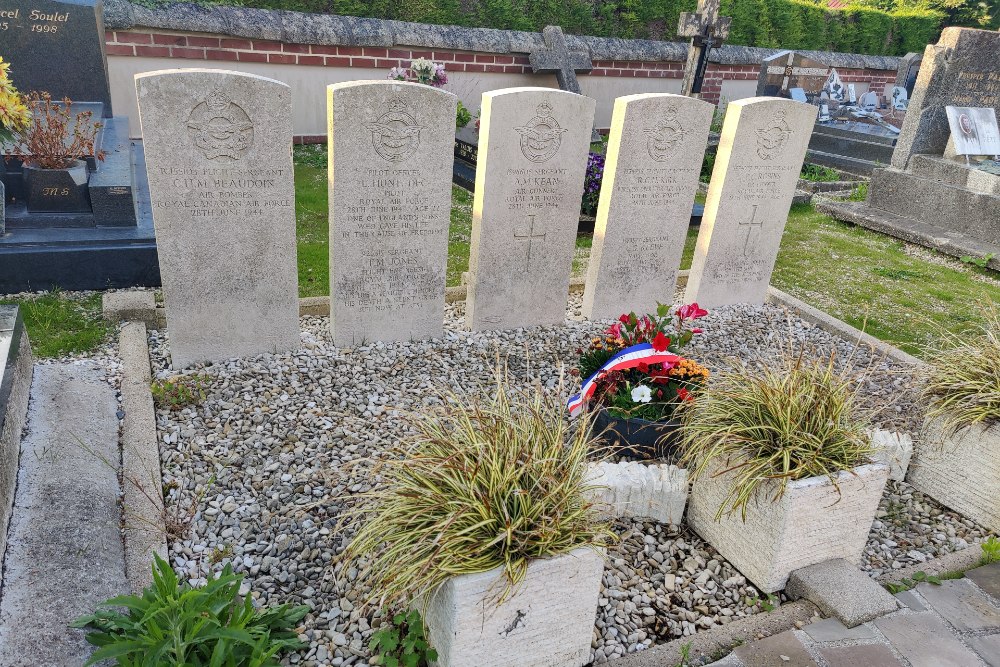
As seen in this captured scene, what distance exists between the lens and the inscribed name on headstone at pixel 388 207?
14.4ft

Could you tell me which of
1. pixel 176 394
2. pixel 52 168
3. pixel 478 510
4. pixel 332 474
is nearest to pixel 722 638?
pixel 478 510

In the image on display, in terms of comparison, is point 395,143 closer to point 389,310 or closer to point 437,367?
point 389,310

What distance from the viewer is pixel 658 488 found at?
3.38m

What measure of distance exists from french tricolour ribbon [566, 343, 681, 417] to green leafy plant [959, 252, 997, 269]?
5.83 m

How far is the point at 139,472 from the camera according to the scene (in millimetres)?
3404

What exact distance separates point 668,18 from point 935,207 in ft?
23.9

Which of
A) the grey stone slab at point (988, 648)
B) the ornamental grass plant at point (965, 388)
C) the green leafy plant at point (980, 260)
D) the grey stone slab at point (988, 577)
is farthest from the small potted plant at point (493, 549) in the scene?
the green leafy plant at point (980, 260)

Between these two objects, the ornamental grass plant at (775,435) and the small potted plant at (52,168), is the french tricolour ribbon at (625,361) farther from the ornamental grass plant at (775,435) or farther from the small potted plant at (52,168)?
the small potted plant at (52,168)

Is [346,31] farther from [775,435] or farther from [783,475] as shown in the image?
[783,475]

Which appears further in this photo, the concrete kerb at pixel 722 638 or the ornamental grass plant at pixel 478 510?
the concrete kerb at pixel 722 638

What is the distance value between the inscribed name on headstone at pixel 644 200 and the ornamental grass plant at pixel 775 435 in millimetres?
2356

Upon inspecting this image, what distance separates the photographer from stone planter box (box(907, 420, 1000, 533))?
3.62 m

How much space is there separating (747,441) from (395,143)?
9.24ft

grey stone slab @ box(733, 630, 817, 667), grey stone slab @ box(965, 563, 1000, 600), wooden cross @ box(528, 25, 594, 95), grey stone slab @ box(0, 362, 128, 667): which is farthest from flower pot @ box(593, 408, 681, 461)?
wooden cross @ box(528, 25, 594, 95)
